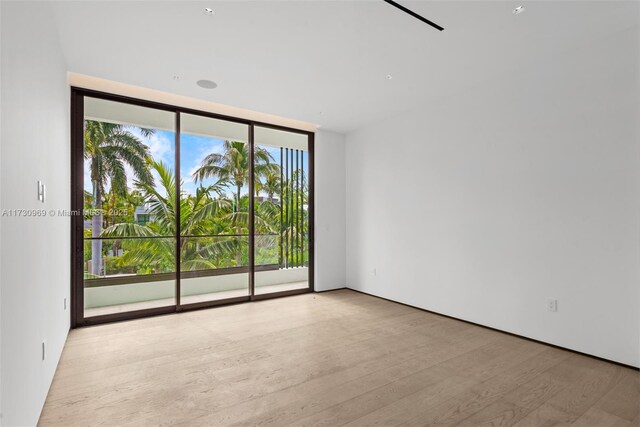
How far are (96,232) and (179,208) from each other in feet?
3.26

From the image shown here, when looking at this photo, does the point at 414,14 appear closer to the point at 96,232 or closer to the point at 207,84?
the point at 207,84

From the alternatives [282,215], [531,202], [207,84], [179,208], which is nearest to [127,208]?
[179,208]

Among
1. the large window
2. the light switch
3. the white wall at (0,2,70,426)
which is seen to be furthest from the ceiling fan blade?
the large window

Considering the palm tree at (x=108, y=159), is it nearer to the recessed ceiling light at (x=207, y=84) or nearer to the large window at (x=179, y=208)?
the large window at (x=179, y=208)

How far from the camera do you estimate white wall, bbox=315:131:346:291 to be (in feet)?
18.4

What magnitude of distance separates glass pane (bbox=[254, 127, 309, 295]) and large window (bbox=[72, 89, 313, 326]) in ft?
0.06

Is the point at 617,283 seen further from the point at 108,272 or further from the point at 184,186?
the point at 108,272

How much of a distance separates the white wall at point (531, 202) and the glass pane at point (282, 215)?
1.62 metres

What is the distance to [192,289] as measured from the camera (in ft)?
16.2

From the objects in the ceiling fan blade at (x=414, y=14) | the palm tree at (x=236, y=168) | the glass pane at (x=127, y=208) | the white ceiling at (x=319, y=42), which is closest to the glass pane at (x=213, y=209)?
the palm tree at (x=236, y=168)

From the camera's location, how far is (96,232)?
4070 millimetres

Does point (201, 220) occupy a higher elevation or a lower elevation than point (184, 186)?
lower

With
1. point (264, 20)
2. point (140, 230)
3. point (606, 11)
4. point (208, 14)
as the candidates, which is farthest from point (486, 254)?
point (140, 230)

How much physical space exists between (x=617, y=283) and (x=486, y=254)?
1.15 m
